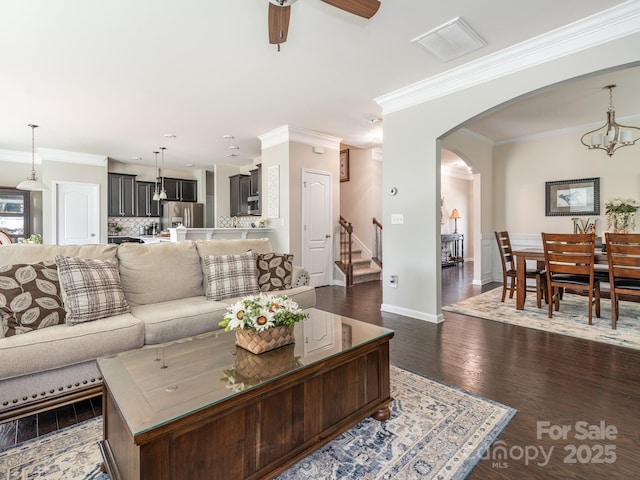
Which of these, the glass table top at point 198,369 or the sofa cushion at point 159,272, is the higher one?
the sofa cushion at point 159,272

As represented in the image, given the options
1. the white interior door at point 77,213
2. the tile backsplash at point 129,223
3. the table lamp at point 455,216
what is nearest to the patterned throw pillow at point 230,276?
the white interior door at point 77,213

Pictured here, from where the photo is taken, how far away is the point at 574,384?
7.55 ft

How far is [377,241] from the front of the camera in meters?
7.49

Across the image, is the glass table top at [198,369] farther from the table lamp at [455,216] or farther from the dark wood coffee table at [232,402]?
the table lamp at [455,216]

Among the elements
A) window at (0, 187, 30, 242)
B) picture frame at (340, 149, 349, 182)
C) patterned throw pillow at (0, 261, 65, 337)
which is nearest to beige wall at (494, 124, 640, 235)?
picture frame at (340, 149, 349, 182)

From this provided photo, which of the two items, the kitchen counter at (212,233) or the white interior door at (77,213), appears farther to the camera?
the white interior door at (77,213)

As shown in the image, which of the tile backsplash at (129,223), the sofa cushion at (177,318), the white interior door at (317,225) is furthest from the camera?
the tile backsplash at (129,223)

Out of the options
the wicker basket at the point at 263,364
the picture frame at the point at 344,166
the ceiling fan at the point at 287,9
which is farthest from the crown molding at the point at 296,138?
the wicker basket at the point at 263,364

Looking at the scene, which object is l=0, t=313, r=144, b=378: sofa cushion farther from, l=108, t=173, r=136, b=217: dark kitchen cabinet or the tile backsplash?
the tile backsplash

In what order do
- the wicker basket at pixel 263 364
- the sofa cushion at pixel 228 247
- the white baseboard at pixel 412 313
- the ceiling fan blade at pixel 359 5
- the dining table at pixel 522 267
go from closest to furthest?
the wicker basket at pixel 263 364 < the ceiling fan blade at pixel 359 5 < the sofa cushion at pixel 228 247 < the white baseboard at pixel 412 313 < the dining table at pixel 522 267

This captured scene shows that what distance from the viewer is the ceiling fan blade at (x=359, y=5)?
1.90m

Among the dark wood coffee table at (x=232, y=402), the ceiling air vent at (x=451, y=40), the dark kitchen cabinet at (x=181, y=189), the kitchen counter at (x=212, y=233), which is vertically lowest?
the dark wood coffee table at (x=232, y=402)

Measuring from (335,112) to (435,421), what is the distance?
403 centimetres

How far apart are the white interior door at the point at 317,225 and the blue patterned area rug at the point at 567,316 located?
8.00ft
